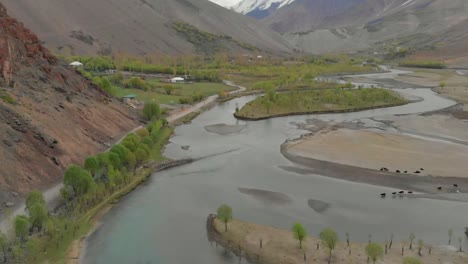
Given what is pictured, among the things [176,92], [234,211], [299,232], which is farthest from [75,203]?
[176,92]

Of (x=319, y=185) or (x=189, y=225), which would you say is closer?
(x=189, y=225)

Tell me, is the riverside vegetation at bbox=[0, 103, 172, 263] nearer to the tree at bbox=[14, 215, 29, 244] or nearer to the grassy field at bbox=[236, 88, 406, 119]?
the tree at bbox=[14, 215, 29, 244]

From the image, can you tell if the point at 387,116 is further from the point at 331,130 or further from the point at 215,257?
the point at 215,257

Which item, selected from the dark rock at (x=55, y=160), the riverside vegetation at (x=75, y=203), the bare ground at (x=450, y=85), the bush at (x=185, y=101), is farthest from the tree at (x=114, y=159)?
the bare ground at (x=450, y=85)

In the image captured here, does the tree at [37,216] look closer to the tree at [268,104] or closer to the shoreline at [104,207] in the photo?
the shoreline at [104,207]

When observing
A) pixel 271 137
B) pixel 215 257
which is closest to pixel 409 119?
pixel 271 137

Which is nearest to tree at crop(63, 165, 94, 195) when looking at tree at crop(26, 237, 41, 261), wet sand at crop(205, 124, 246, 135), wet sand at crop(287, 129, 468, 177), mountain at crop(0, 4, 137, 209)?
mountain at crop(0, 4, 137, 209)
